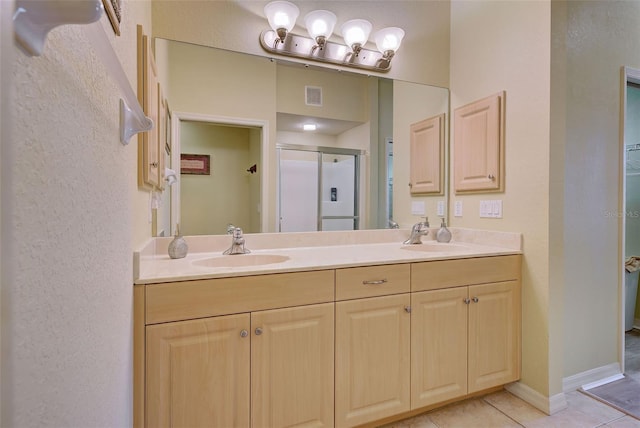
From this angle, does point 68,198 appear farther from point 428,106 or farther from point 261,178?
point 428,106

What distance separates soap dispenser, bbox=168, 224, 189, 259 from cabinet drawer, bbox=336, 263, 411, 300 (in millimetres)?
769

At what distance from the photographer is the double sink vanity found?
117cm

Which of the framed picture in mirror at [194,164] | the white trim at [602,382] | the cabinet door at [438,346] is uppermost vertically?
the framed picture in mirror at [194,164]

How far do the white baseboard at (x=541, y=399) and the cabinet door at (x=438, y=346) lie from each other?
0.41 metres

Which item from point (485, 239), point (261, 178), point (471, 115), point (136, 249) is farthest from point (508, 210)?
point (136, 249)

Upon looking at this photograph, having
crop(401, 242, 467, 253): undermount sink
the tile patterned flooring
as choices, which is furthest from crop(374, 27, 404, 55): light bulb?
the tile patterned flooring

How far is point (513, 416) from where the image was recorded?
5.55ft

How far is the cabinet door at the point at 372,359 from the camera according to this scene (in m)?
1.42

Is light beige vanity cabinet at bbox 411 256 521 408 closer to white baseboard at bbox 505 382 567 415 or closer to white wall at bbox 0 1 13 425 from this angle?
white baseboard at bbox 505 382 567 415

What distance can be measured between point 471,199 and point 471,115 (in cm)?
56

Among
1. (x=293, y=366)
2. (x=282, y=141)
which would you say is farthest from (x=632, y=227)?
(x=293, y=366)

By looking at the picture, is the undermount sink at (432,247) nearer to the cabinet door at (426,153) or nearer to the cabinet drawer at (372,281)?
the cabinet door at (426,153)

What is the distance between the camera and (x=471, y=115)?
7.14 ft

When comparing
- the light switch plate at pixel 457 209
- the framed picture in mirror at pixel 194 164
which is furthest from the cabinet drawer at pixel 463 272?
the framed picture in mirror at pixel 194 164
